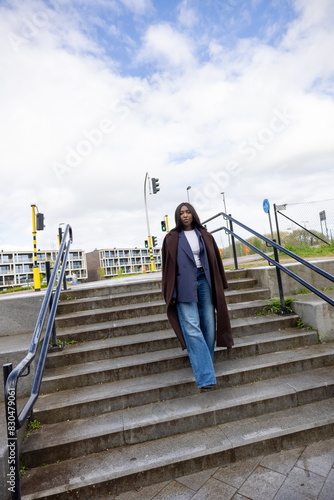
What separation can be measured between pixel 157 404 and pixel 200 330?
2.40 ft

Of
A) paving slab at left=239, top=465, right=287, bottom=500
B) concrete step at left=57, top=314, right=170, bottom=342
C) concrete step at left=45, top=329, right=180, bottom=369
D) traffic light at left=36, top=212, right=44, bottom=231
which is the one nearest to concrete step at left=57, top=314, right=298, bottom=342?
concrete step at left=57, top=314, right=170, bottom=342

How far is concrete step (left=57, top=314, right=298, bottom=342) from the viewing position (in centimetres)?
353

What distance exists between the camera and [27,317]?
12.5ft

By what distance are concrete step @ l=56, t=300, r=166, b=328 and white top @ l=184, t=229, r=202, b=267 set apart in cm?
131

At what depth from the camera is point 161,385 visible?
2711mm

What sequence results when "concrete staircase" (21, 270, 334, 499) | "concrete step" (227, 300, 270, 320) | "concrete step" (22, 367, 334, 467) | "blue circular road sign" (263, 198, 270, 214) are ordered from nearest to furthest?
"concrete staircase" (21, 270, 334, 499) → "concrete step" (22, 367, 334, 467) → "concrete step" (227, 300, 270, 320) → "blue circular road sign" (263, 198, 270, 214)

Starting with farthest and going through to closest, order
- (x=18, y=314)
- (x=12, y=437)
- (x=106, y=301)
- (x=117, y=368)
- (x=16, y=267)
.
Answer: (x=16, y=267) → (x=106, y=301) → (x=18, y=314) → (x=117, y=368) → (x=12, y=437)

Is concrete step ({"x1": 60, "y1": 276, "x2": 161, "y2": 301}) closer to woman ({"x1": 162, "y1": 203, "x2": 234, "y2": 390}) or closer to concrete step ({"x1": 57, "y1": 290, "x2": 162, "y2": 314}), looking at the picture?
concrete step ({"x1": 57, "y1": 290, "x2": 162, "y2": 314})

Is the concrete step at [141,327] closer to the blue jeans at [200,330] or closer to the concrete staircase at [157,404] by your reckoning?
the concrete staircase at [157,404]

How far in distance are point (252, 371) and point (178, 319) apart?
2.82ft

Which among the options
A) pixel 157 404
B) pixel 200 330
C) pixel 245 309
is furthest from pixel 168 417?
pixel 245 309

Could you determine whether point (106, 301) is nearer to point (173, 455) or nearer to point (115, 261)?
point (173, 455)

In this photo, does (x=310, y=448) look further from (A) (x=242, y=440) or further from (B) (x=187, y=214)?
(B) (x=187, y=214)

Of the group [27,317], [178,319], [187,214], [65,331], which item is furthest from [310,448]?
[27,317]
